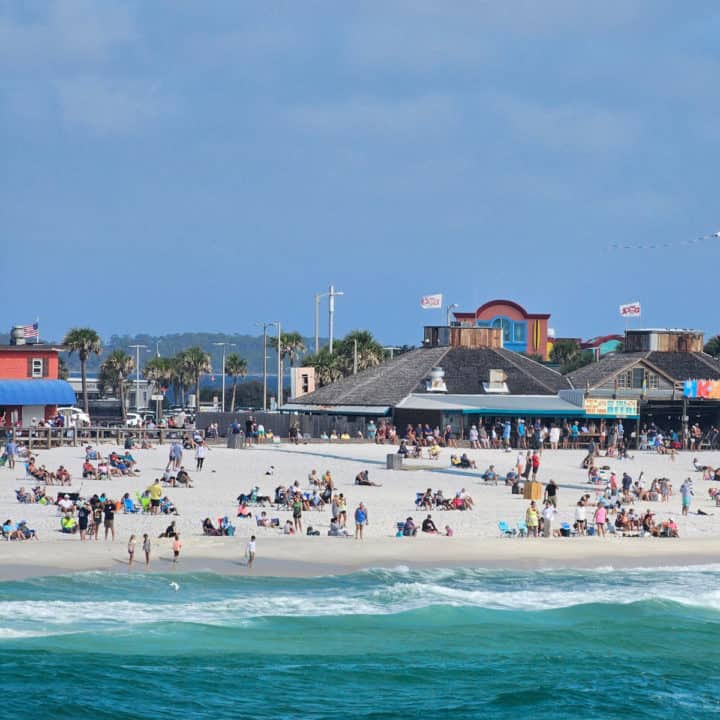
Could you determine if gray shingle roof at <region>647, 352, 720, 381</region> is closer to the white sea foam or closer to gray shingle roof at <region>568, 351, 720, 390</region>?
gray shingle roof at <region>568, 351, 720, 390</region>

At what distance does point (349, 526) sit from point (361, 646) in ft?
33.5

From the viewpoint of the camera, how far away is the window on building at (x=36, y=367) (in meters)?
64.8

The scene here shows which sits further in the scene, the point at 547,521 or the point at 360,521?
the point at 547,521

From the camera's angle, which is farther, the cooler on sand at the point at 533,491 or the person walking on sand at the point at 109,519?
the cooler on sand at the point at 533,491

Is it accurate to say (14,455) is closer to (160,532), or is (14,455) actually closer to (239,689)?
(160,532)

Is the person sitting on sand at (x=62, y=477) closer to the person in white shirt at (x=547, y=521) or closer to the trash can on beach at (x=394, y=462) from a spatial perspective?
the trash can on beach at (x=394, y=462)

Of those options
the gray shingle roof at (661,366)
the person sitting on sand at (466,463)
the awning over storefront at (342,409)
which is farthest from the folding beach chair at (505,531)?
the gray shingle roof at (661,366)

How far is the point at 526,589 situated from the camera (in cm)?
3272

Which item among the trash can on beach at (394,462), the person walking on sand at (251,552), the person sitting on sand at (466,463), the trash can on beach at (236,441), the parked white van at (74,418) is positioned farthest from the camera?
the parked white van at (74,418)

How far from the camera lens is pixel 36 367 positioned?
64.9 meters

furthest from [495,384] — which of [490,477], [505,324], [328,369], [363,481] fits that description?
[505,324]

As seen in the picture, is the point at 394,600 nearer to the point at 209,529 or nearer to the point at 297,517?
the point at 297,517

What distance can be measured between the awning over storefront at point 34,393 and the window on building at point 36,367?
1279 mm

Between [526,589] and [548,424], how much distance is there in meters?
34.4
